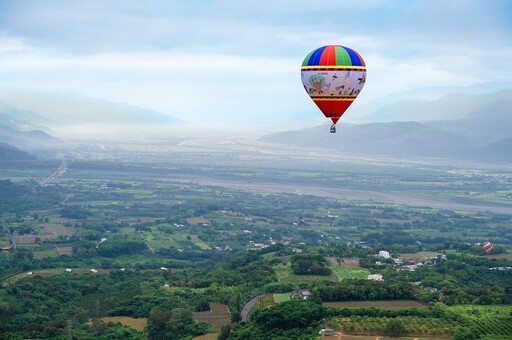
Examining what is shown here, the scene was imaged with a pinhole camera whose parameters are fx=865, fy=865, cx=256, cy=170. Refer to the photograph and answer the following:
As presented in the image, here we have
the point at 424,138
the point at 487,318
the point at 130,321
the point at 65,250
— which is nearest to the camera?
the point at 487,318

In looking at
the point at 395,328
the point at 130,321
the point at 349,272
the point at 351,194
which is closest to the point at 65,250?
the point at 130,321

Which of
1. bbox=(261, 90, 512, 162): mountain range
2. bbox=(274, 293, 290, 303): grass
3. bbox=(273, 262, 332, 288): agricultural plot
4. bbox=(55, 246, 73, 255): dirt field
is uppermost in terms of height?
bbox=(261, 90, 512, 162): mountain range

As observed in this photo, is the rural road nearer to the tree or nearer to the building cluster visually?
the tree

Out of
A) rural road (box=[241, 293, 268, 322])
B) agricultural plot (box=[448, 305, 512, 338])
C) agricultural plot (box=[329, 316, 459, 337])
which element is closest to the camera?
agricultural plot (box=[329, 316, 459, 337])

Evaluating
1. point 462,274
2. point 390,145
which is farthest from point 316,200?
point 390,145

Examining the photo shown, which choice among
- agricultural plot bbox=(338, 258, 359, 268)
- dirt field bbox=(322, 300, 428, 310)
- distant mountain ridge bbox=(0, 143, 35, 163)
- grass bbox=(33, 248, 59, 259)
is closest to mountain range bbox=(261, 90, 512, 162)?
distant mountain ridge bbox=(0, 143, 35, 163)

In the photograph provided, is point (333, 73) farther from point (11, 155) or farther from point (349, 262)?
point (11, 155)

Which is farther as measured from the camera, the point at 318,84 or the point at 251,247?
the point at 251,247

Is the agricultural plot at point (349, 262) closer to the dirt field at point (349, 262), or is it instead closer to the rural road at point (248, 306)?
the dirt field at point (349, 262)

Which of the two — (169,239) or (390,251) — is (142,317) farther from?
(169,239)
